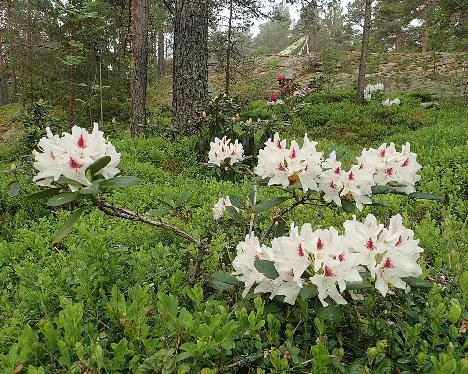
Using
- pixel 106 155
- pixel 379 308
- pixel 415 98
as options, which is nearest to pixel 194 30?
pixel 106 155

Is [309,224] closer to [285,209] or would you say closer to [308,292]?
[308,292]

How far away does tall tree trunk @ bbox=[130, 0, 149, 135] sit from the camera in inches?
320

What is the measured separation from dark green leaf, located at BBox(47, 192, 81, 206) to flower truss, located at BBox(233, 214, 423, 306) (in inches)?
31.7

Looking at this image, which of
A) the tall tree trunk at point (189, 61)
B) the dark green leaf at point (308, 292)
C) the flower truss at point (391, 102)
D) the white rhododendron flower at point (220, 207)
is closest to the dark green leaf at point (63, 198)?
the dark green leaf at point (308, 292)

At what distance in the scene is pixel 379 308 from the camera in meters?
1.96

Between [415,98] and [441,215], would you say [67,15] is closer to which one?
[415,98]

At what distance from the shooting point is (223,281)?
192cm

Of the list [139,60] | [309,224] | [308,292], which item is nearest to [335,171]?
[309,224]

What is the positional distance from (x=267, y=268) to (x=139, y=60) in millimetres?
7564

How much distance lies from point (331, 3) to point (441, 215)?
8187 mm

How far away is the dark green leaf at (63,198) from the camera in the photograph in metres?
1.65

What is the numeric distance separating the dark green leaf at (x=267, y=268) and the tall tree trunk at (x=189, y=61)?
5.50m

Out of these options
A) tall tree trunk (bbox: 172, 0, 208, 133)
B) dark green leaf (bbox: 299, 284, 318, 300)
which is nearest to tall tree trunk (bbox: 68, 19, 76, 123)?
tall tree trunk (bbox: 172, 0, 208, 133)

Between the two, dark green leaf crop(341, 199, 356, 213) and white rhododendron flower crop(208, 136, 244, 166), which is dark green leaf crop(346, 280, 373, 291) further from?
white rhododendron flower crop(208, 136, 244, 166)
